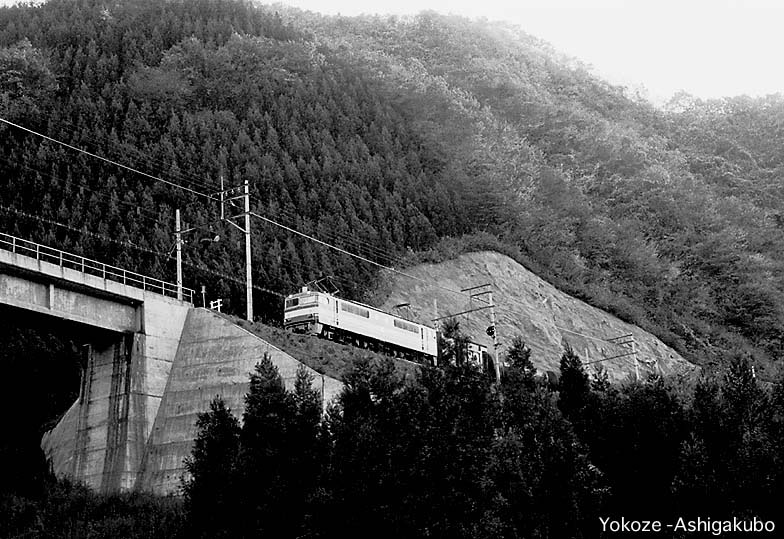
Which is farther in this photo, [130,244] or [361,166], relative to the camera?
[361,166]

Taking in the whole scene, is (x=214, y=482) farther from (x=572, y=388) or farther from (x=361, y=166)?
(x=361, y=166)

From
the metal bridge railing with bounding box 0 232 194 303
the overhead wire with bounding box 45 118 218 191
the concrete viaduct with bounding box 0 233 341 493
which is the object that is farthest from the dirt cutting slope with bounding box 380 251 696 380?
the concrete viaduct with bounding box 0 233 341 493

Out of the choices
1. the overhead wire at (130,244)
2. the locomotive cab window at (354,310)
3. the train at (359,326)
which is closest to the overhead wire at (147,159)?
the overhead wire at (130,244)

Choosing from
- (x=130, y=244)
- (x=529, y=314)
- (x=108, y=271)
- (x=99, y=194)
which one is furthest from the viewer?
(x=529, y=314)

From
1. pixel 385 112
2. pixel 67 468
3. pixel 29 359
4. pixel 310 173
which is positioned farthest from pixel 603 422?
pixel 385 112

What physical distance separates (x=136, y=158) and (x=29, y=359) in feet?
60.7

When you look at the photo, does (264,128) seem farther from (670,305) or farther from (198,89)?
(670,305)

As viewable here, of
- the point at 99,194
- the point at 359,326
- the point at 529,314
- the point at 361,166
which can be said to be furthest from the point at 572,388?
the point at 361,166

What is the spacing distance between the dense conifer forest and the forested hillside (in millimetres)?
226

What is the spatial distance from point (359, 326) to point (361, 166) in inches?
Answer: 906

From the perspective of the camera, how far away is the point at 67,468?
115 ft

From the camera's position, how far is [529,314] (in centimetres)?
5862

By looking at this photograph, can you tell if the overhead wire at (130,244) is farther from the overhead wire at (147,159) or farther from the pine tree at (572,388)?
the pine tree at (572,388)

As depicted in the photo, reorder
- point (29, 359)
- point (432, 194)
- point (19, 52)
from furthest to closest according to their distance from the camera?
point (19, 52)
point (432, 194)
point (29, 359)
